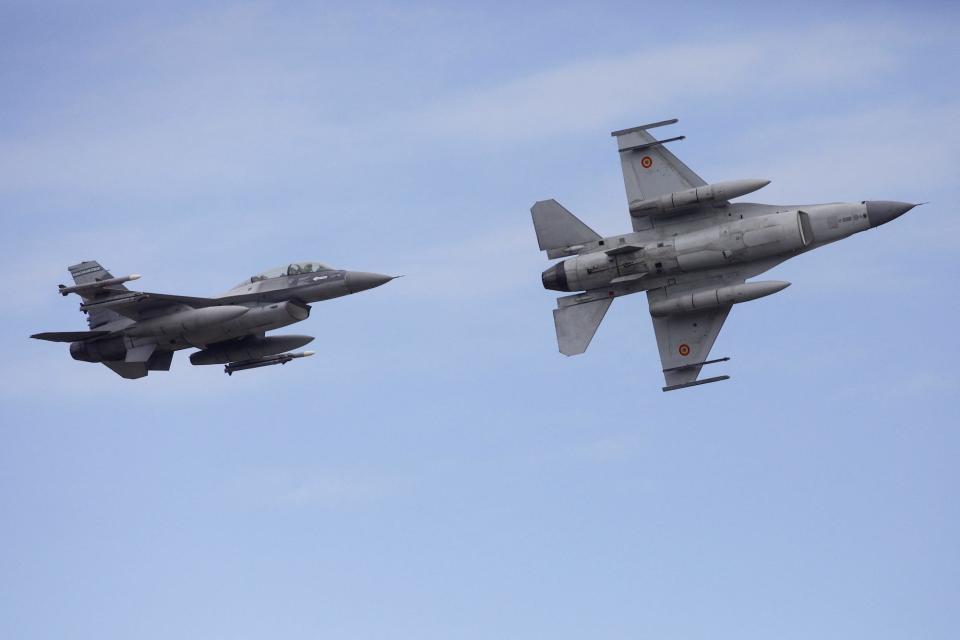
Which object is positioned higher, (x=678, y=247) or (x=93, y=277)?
(x=93, y=277)

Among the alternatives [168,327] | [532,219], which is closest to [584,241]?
[532,219]

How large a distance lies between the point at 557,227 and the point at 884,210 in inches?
331

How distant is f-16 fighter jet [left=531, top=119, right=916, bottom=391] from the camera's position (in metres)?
45.0

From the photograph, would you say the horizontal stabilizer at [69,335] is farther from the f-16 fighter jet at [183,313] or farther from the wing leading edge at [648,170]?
the wing leading edge at [648,170]

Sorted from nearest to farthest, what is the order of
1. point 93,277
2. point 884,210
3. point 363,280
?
point 884,210 < point 363,280 < point 93,277

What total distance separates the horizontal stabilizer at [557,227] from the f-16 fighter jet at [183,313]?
6495 millimetres

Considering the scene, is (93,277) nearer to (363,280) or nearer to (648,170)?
(363,280)

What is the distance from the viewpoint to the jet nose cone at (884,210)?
1752 inches

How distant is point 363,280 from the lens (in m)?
52.7

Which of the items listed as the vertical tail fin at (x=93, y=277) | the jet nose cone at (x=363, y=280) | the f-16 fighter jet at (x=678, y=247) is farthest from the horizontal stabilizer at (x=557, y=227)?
the vertical tail fin at (x=93, y=277)

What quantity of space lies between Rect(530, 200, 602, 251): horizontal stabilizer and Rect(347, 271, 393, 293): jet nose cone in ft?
21.2

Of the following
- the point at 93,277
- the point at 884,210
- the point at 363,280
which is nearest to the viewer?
the point at 884,210

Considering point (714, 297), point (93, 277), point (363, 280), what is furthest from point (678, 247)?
point (93, 277)

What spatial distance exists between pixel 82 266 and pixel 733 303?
20864mm
